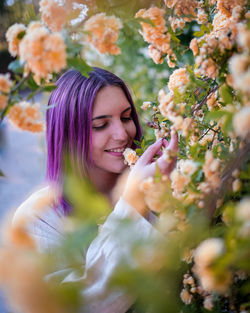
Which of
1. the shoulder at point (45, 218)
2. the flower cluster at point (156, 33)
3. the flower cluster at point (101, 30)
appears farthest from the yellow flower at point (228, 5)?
the shoulder at point (45, 218)

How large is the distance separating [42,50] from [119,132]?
2.46ft

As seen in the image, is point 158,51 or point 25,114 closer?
point 25,114

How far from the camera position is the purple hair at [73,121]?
1.44 m

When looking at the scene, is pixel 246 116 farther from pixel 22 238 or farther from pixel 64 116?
pixel 64 116

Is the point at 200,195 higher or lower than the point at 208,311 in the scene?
higher

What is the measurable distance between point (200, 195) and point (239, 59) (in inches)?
11.4

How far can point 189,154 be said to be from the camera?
2.82ft

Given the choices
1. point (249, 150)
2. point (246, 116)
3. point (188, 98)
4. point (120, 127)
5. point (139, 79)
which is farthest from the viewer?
point (139, 79)

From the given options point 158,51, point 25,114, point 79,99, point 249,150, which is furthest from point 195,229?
point 79,99

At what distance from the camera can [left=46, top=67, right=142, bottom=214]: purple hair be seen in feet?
4.74

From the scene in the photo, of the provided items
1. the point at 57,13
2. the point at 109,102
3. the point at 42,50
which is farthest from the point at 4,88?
the point at 109,102

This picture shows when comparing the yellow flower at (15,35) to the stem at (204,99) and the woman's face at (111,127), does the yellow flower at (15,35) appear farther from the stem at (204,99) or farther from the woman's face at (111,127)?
the woman's face at (111,127)

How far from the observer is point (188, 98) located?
3.24 ft

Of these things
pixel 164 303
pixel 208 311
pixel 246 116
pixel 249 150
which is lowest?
pixel 208 311
